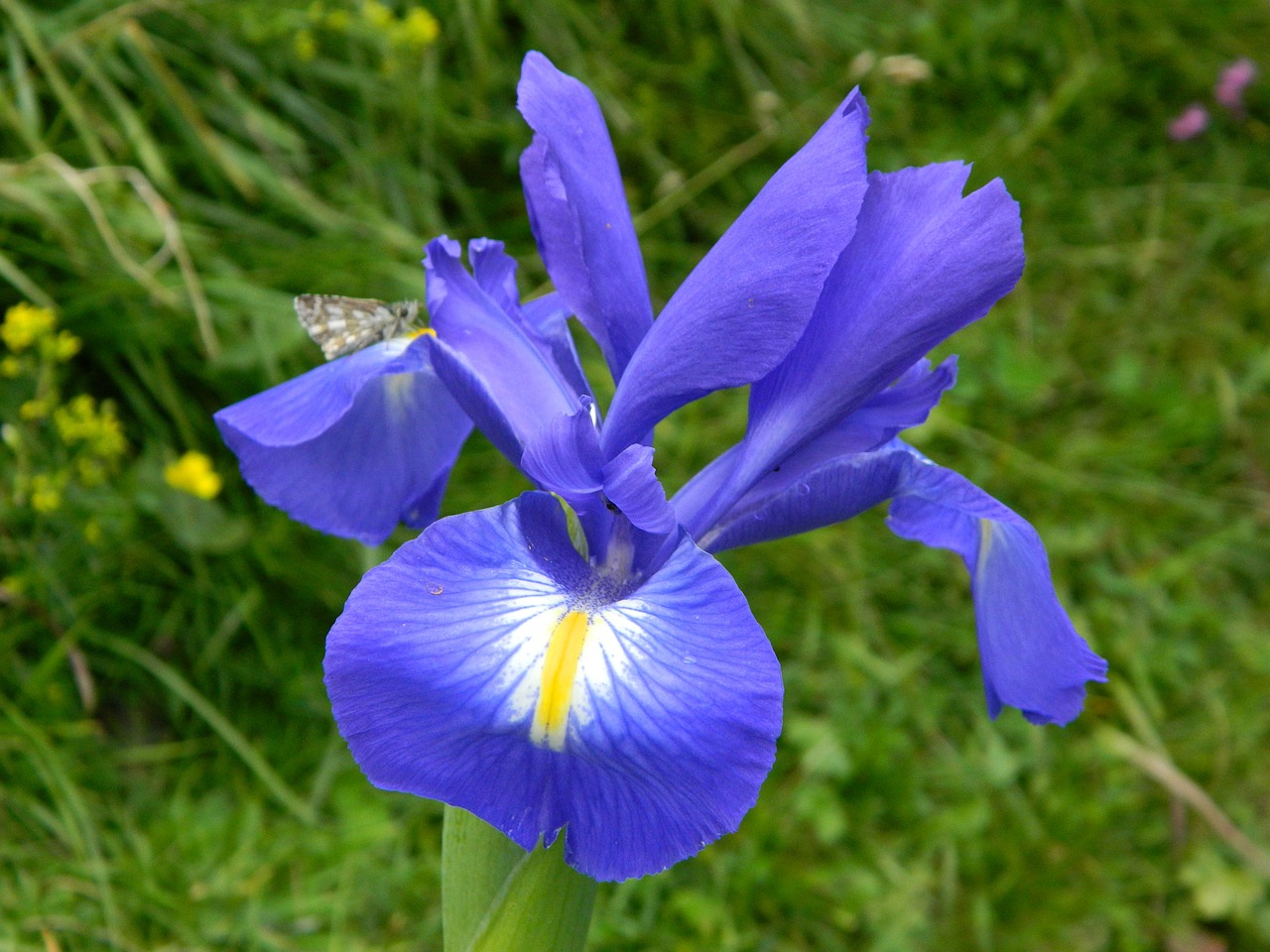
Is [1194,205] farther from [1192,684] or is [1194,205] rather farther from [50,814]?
[50,814]

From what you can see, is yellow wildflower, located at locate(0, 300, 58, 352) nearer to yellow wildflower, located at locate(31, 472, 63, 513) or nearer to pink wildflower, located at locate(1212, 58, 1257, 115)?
yellow wildflower, located at locate(31, 472, 63, 513)

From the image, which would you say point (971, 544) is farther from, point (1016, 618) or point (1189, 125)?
point (1189, 125)

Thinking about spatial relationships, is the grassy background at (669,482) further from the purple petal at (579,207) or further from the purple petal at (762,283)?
the purple petal at (762,283)

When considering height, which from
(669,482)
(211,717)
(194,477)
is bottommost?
(669,482)

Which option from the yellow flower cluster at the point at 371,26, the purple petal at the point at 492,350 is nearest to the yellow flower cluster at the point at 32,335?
the yellow flower cluster at the point at 371,26

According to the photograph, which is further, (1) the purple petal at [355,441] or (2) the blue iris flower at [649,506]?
(1) the purple petal at [355,441]

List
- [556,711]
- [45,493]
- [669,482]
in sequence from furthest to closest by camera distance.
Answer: [669,482], [45,493], [556,711]

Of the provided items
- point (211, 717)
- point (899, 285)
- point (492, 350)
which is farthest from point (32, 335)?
point (899, 285)
